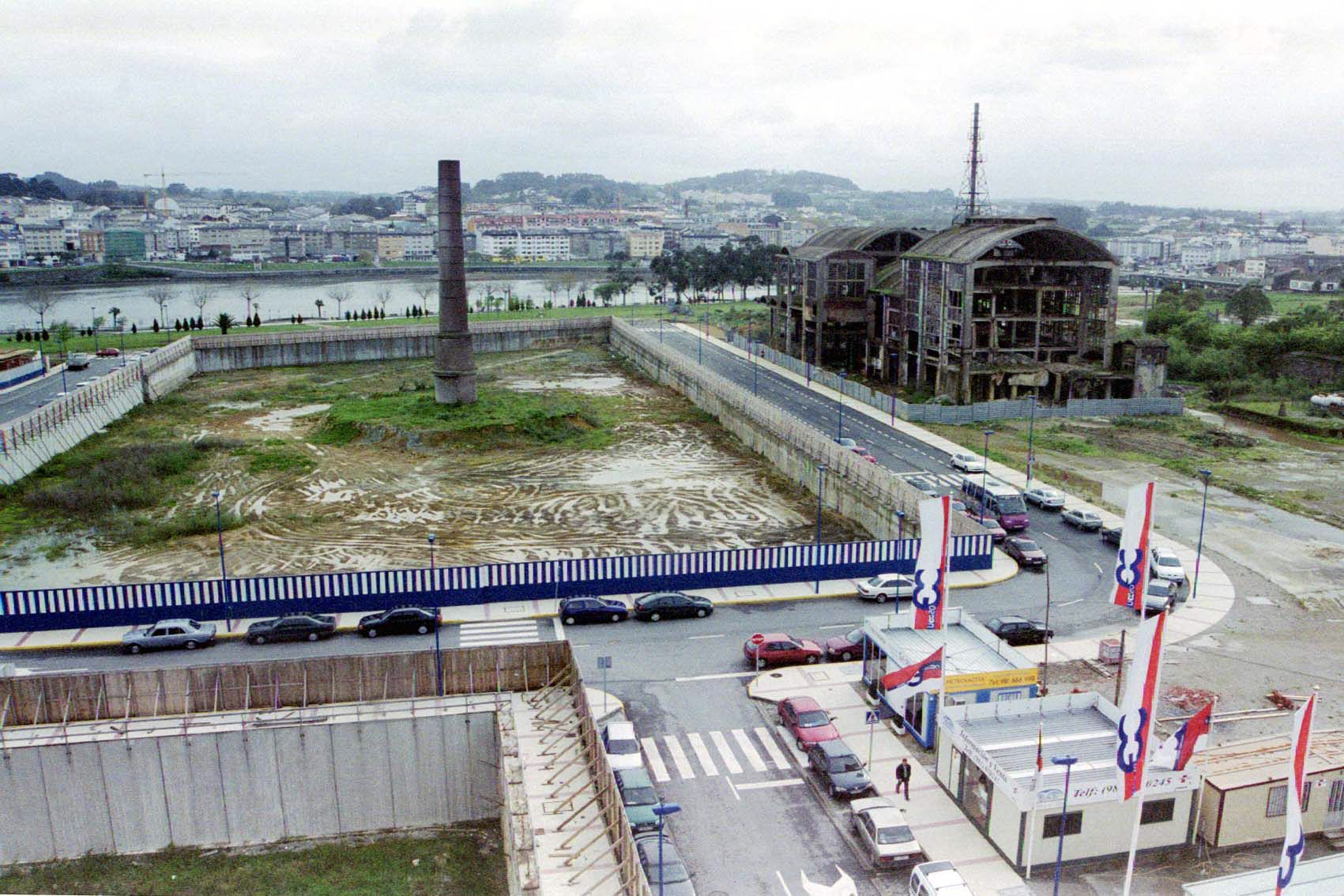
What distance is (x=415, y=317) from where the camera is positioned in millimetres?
145500

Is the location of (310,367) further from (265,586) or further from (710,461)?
(265,586)

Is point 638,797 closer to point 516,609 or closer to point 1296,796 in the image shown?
point 1296,796

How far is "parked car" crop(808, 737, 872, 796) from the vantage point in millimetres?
27531

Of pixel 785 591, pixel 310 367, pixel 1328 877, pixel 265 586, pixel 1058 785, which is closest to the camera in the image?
pixel 1328 877

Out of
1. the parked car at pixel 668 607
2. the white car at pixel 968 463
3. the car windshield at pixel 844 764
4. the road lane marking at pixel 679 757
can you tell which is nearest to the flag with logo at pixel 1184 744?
the car windshield at pixel 844 764

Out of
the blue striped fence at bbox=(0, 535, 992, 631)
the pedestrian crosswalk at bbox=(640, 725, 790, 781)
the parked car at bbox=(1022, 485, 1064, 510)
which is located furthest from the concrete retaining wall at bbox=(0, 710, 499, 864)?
the parked car at bbox=(1022, 485, 1064, 510)

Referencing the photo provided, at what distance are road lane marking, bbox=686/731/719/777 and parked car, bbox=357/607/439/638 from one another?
39.4 feet

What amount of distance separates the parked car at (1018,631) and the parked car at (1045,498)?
1704 cm

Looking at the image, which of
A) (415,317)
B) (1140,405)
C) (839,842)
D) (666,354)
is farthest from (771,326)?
(839,842)

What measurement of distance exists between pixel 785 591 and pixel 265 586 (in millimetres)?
20586

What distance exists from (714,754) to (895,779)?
16.9 ft

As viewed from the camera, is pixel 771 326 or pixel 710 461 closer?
pixel 710 461

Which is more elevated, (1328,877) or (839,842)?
(1328,877)

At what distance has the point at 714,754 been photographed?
1187 inches
